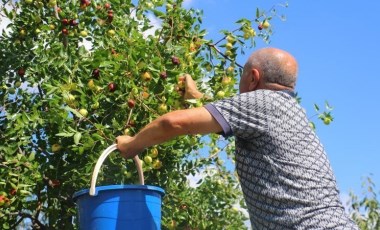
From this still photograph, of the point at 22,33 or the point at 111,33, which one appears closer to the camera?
the point at 111,33

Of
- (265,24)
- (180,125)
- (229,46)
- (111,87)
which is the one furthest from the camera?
(265,24)

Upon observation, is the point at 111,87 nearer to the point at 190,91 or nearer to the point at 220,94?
the point at 190,91

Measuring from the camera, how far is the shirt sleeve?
2.51 meters

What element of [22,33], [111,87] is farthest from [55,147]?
[22,33]

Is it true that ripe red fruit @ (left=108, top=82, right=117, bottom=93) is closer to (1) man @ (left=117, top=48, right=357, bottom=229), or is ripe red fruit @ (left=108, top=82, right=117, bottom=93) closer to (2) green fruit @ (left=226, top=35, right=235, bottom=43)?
(2) green fruit @ (left=226, top=35, right=235, bottom=43)

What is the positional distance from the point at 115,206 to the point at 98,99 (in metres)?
1.24

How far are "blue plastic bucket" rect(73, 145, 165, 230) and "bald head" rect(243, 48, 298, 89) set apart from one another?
0.55 m

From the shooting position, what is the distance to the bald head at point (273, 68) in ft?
8.76

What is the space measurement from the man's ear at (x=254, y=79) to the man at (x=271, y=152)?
2.1 inches

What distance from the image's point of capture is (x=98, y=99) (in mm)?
3840

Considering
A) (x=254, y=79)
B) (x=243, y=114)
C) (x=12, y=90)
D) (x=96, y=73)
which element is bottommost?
(x=243, y=114)

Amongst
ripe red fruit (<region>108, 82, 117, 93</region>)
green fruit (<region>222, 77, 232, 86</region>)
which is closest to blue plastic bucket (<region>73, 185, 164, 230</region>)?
ripe red fruit (<region>108, 82, 117, 93</region>)

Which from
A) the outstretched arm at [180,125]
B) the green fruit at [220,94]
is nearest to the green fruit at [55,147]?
the green fruit at [220,94]

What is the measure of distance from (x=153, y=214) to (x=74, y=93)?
132cm
